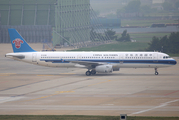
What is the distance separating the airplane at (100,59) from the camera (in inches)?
1727

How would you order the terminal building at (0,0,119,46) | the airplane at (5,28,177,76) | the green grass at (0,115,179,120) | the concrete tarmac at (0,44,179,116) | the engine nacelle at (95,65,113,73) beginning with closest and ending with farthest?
1. the green grass at (0,115,179,120)
2. the concrete tarmac at (0,44,179,116)
3. the engine nacelle at (95,65,113,73)
4. the airplane at (5,28,177,76)
5. the terminal building at (0,0,119,46)

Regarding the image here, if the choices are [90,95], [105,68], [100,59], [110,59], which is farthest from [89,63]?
[90,95]

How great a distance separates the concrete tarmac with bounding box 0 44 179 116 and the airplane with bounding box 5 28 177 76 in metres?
2.59

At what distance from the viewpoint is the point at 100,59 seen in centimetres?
4456

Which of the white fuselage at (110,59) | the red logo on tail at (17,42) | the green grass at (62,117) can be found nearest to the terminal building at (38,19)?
the red logo on tail at (17,42)

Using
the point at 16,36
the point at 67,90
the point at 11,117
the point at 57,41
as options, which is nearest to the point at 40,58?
the point at 16,36

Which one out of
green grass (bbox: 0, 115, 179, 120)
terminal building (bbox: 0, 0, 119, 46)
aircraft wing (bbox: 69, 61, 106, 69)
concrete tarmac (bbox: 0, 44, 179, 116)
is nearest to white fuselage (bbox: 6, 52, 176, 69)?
aircraft wing (bbox: 69, 61, 106, 69)

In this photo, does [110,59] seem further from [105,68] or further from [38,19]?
[38,19]

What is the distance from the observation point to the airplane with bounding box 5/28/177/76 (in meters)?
43.9

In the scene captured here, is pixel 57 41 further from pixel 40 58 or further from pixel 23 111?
pixel 23 111

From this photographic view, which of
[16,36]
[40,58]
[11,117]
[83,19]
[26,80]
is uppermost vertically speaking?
[83,19]

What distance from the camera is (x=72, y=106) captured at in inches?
1003

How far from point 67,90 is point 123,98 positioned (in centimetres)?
780

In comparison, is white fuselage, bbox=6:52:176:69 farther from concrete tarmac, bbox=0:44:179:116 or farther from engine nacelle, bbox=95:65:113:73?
concrete tarmac, bbox=0:44:179:116
